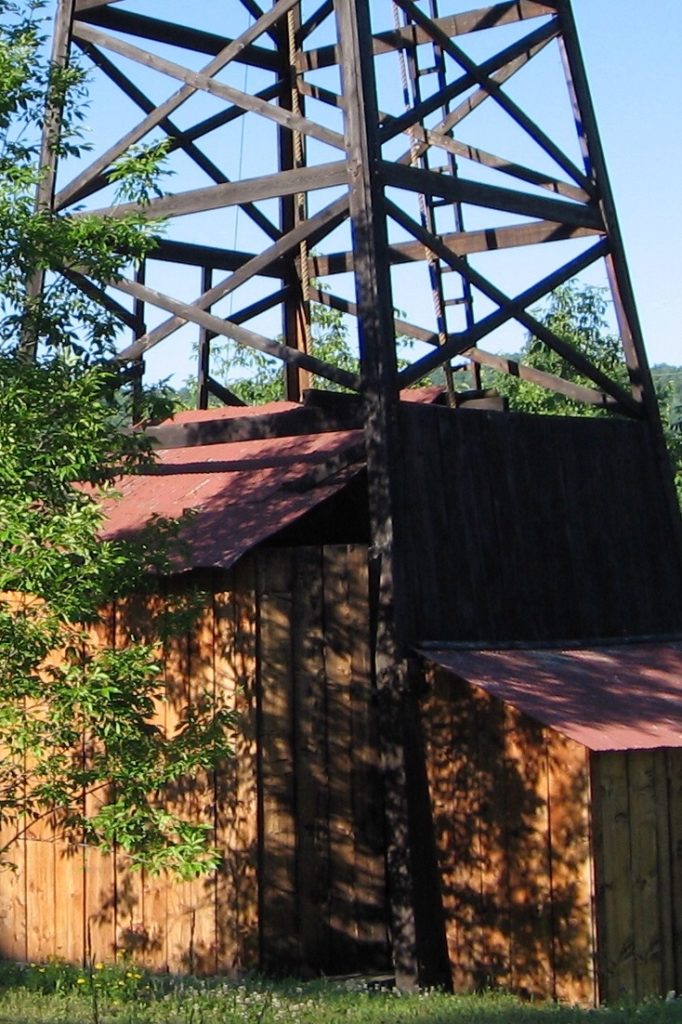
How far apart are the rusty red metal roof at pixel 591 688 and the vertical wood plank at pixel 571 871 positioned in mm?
269

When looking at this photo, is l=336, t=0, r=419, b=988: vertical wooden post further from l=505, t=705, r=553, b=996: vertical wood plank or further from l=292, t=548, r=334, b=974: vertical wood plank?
l=505, t=705, r=553, b=996: vertical wood plank

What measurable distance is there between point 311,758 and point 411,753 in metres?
0.85

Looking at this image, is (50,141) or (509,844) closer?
(50,141)

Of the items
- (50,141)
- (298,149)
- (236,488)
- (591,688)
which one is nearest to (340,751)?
(591,688)

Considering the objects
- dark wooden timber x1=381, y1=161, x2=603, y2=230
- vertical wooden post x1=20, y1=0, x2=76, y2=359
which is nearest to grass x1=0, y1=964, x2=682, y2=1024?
vertical wooden post x1=20, y1=0, x2=76, y2=359

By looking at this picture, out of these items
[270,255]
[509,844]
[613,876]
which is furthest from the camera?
[270,255]

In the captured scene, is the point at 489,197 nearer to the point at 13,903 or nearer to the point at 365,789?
the point at 365,789

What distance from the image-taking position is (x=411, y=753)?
14102 millimetres

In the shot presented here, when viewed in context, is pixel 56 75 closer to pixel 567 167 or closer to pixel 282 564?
pixel 282 564

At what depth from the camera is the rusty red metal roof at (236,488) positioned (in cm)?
1420

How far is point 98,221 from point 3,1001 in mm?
5869

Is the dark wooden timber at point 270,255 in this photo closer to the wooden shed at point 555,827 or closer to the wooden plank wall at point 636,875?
the wooden shed at point 555,827

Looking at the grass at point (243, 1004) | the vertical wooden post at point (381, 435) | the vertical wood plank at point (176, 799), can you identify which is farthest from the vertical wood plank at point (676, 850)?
the vertical wood plank at point (176, 799)

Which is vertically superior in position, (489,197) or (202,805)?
(489,197)
